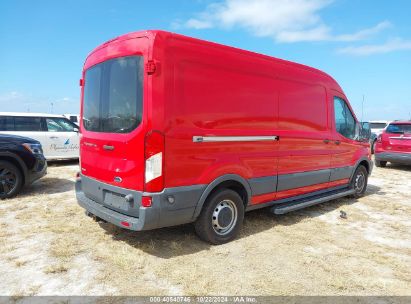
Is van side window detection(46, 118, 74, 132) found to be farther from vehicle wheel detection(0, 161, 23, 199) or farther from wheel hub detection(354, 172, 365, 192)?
wheel hub detection(354, 172, 365, 192)

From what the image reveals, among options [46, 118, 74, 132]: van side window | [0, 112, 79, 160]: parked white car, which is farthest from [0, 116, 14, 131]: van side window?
[46, 118, 74, 132]: van side window

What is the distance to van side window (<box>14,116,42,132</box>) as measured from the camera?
10438 millimetres

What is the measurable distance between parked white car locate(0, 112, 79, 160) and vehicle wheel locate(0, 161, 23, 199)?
3.52 metres

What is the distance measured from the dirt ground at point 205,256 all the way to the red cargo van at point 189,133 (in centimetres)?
40

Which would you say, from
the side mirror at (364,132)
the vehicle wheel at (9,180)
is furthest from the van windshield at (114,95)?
the side mirror at (364,132)

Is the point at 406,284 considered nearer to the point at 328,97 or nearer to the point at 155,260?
the point at 155,260

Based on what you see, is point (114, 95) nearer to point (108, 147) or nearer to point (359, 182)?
point (108, 147)

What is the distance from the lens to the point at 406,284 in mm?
3697

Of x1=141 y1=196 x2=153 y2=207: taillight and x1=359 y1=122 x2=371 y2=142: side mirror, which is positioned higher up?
x1=359 y1=122 x2=371 y2=142: side mirror

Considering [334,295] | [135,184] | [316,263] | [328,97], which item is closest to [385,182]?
[328,97]

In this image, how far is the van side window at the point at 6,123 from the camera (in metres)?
10.1

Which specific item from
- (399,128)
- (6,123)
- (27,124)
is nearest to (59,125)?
(27,124)

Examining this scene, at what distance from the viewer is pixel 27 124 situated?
10664 millimetres

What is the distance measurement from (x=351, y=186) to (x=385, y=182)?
328 centimetres
